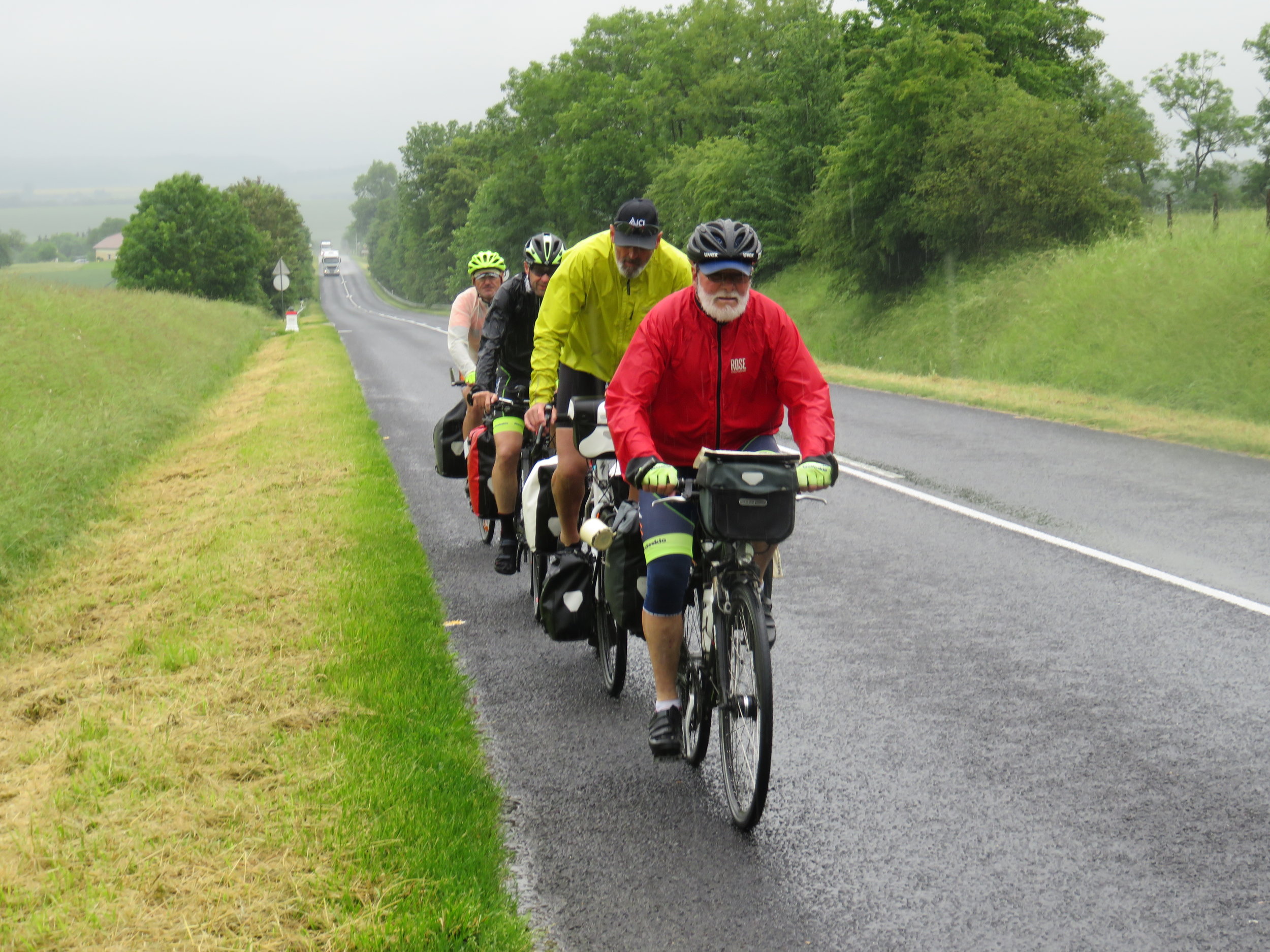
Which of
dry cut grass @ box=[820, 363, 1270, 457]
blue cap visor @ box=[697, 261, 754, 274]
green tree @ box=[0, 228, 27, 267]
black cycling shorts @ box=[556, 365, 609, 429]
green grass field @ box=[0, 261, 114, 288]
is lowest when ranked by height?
dry cut grass @ box=[820, 363, 1270, 457]

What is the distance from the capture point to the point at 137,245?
229 feet

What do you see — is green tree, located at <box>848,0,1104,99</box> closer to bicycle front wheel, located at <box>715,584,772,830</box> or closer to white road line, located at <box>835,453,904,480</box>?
white road line, located at <box>835,453,904,480</box>

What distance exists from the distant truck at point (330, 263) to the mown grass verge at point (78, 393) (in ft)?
391

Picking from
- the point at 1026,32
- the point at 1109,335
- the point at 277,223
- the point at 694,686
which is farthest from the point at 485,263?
the point at 277,223

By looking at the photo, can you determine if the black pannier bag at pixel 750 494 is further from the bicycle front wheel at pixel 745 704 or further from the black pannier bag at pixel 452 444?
the black pannier bag at pixel 452 444

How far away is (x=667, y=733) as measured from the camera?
437cm

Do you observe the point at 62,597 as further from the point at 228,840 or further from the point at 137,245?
the point at 137,245

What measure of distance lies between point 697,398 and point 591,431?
1.19 meters

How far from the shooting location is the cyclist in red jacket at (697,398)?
4.08 meters

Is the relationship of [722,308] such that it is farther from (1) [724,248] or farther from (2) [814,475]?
(2) [814,475]

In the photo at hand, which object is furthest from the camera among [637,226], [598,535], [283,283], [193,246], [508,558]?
[193,246]

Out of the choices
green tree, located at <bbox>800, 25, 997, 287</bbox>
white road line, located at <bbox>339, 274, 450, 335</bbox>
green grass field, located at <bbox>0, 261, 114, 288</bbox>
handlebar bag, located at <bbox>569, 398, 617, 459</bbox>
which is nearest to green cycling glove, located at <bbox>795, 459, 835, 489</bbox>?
handlebar bag, located at <bbox>569, 398, 617, 459</bbox>

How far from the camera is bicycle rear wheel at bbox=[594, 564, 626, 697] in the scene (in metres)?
5.29

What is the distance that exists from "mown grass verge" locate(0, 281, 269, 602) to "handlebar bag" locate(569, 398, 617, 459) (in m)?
4.84
